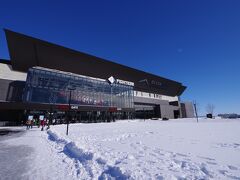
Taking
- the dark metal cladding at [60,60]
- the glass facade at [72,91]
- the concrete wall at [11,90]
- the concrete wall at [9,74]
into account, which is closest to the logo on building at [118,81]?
the glass facade at [72,91]

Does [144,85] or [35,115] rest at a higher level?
[144,85]

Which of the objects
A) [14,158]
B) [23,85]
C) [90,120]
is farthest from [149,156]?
[23,85]

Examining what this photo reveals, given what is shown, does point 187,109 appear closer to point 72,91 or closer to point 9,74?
point 72,91

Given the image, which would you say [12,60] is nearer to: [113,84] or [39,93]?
[39,93]

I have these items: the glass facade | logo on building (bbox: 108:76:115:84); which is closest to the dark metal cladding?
logo on building (bbox: 108:76:115:84)

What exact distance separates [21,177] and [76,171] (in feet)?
5.55

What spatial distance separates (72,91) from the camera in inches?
1666

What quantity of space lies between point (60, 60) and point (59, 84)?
7338 millimetres

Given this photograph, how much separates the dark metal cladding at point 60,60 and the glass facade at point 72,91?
273 centimetres

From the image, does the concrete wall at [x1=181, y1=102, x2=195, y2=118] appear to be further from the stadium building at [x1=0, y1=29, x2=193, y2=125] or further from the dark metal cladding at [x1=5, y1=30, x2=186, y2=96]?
the stadium building at [x1=0, y1=29, x2=193, y2=125]

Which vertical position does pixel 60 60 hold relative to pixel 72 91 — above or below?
above

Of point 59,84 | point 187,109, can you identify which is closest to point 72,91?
point 59,84

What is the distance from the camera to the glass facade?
120ft

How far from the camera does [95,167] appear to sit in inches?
203
